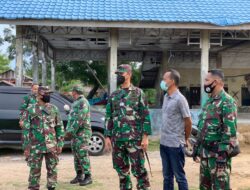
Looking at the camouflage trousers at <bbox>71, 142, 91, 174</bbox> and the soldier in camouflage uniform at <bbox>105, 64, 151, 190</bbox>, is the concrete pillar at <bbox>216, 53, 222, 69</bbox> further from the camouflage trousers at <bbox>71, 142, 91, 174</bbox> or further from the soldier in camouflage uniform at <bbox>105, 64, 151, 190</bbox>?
the soldier in camouflage uniform at <bbox>105, 64, 151, 190</bbox>

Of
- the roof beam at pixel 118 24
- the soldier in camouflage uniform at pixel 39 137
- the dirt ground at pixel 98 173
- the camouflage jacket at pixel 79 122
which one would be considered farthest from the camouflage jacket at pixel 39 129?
the roof beam at pixel 118 24

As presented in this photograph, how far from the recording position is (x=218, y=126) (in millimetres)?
4789

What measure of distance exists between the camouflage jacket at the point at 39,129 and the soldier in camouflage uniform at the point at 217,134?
7.39 feet

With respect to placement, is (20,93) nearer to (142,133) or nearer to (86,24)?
(86,24)

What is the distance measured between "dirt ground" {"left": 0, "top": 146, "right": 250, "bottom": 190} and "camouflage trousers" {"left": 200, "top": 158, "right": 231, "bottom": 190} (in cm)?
204

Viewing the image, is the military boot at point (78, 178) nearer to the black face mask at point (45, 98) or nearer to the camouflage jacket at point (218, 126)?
the black face mask at point (45, 98)

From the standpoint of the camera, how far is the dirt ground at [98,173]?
7158 millimetres

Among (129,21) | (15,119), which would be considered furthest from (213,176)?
(129,21)

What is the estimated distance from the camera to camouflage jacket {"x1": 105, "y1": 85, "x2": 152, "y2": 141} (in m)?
5.46

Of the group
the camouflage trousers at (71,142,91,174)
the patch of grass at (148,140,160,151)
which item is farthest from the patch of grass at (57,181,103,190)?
the patch of grass at (148,140,160,151)

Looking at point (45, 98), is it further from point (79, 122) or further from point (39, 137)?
point (79, 122)

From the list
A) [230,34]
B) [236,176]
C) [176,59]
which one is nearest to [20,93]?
[236,176]

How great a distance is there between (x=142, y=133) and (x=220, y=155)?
3.89 ft

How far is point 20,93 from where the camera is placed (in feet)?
35.1
